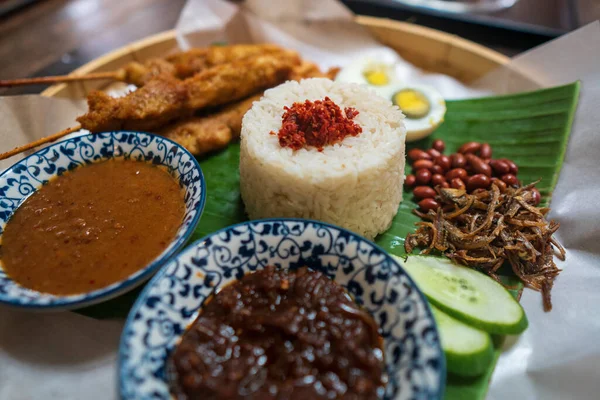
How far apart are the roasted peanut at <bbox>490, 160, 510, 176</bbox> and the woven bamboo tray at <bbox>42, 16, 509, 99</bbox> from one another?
5.28 feet

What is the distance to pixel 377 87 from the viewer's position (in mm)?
4672

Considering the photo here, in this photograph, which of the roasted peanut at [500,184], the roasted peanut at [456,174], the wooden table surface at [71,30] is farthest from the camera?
the wooden table surface at [71,30]

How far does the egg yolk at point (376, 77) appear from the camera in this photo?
15.7 feet

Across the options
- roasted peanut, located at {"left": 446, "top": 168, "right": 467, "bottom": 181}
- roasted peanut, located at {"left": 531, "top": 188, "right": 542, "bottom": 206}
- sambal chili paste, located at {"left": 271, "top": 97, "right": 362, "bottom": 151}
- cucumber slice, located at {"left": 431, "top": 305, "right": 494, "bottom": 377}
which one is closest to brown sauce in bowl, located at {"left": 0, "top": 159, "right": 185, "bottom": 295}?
sambal chili paste, located at {"left": 271, "top": 97, "right": 362, "bottom": 151}

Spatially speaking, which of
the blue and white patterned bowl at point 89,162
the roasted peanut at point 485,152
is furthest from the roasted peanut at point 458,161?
the blue and white patterned bowl at point 89,162

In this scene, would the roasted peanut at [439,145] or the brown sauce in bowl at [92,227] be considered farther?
the roasted peanut at [439,145]

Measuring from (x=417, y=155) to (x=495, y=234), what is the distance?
1.13 metres

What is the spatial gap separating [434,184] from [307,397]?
239 cm

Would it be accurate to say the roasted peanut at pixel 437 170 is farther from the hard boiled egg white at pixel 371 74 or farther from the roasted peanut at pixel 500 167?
the hard boiled egg white at pixel 371 74

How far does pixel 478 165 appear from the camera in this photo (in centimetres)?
372

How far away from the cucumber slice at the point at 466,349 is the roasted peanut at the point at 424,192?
1.36 m

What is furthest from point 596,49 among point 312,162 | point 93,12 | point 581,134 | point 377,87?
point 93,12

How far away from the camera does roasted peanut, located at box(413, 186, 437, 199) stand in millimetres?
3594

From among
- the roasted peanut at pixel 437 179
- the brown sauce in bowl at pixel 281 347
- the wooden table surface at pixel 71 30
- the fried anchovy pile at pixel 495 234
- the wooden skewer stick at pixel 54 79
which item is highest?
the wooden skewer stick at pixel 54 79
